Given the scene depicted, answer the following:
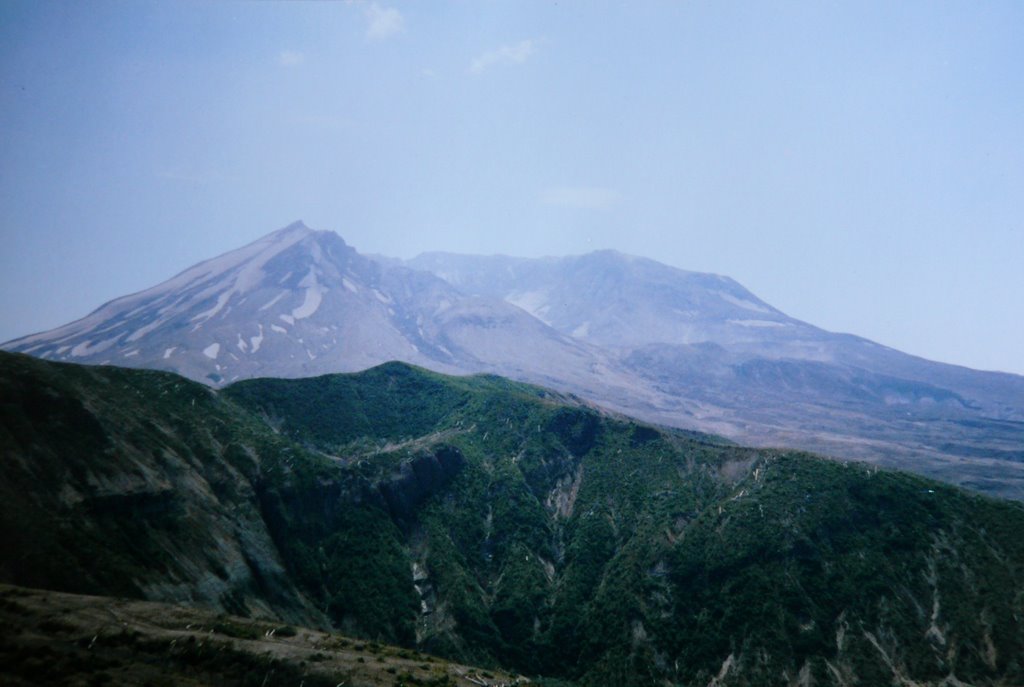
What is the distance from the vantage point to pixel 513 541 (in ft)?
372

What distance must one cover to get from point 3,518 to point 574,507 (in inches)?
3688

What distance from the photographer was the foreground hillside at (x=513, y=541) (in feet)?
238

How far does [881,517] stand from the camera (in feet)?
347

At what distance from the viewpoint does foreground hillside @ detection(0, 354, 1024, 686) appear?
238 ft

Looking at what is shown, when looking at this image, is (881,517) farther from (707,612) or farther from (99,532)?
(99,532)

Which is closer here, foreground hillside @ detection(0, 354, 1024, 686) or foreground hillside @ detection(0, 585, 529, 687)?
foreground hillside @ detection(0, 585, 529, 687)

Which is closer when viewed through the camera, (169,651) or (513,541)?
(169,651)

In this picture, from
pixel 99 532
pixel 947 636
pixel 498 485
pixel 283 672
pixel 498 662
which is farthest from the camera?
pixel 498 485

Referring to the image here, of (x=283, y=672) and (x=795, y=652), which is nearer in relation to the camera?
(x=283, y=672)

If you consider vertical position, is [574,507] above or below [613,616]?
above

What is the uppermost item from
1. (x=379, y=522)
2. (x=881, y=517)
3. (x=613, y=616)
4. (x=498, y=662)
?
(x=881, y=517)

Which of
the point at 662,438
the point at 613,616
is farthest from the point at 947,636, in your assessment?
the point at 662,438

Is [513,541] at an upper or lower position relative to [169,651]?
lower

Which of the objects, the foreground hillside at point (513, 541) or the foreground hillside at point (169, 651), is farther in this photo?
the foreground hillside at point (513, 541)
